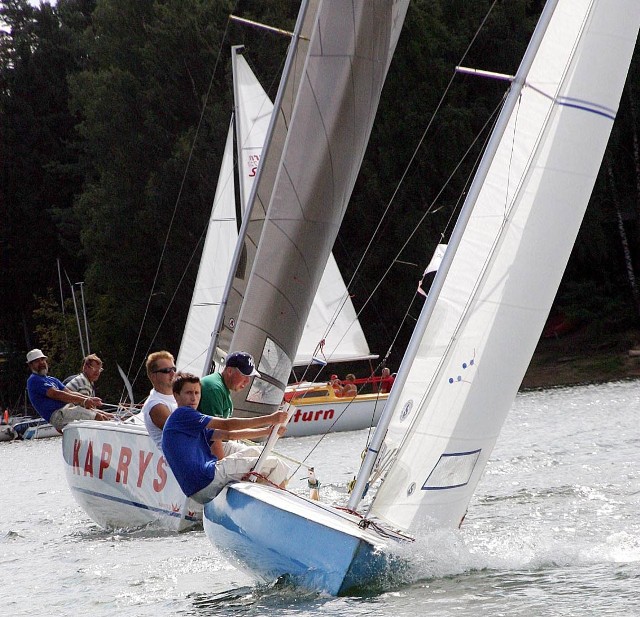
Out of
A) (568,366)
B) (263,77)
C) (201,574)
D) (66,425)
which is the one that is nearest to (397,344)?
(568,366)

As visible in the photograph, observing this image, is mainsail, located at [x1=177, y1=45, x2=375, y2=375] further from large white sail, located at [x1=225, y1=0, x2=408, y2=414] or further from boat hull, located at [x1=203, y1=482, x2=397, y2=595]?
boat hull, located at [x1=203, y1=482, x2=397, y2=595]

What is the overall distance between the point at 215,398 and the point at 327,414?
14.5 metres

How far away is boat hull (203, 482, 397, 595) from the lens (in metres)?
6.57

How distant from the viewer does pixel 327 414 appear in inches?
888

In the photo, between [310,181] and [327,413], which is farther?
[327,413]

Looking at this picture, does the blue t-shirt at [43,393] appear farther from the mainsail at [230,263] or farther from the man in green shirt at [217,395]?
the mainsail at [230,263]

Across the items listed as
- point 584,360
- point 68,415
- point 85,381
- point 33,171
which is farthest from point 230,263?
point 33,171

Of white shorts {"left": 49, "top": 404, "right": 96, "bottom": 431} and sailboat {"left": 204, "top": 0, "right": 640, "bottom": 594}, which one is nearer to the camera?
sailboat {"left": 204, "top": 0, "right": 640, "bottom": 594}

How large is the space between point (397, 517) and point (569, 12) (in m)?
3.09

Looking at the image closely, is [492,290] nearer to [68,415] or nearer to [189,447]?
[189,447]

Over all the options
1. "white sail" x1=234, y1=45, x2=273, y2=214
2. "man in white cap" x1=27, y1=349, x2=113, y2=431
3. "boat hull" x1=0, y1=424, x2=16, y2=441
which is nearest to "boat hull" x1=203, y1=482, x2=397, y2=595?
"man in white cap" x1=27, y1=349, x2=113, y2=431

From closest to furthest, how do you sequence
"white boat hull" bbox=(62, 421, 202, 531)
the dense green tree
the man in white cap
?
"white boat hull" bbox=(62, 421, 202, 531) < the man in white cap < the dense green tree

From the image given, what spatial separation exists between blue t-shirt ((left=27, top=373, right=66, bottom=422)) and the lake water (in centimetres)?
113

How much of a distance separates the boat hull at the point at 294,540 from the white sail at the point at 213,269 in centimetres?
1156
